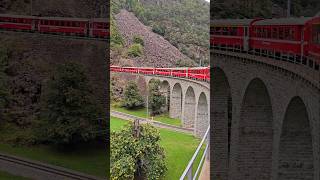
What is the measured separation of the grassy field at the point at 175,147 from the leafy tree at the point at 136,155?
0.49 m

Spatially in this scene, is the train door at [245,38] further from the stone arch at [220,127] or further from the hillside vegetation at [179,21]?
the hillside vegetation at [179,21]

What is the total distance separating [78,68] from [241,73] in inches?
235

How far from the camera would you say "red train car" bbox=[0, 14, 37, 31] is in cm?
1723

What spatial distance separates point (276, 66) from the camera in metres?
10.4

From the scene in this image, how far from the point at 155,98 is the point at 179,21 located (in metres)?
4.21

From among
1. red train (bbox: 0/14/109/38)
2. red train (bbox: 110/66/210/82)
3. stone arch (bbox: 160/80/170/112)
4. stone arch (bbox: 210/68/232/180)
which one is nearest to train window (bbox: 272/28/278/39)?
stone arch (bbox: 210/68/232/180)

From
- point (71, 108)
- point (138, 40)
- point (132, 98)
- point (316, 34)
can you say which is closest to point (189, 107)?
point (132, 98)

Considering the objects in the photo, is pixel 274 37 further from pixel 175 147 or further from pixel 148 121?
pixel 175 147

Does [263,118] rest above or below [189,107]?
above

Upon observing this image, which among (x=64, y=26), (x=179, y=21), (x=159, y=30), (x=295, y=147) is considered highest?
(x=179, y=21)

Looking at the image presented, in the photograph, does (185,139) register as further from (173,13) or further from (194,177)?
(173,13)

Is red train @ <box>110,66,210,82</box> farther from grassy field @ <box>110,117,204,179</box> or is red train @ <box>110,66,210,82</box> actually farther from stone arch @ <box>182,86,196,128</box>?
grassy field @ <box>110,117,204,179</box>

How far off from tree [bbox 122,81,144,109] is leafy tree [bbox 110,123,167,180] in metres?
1.59

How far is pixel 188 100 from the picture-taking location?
19.6 meters
